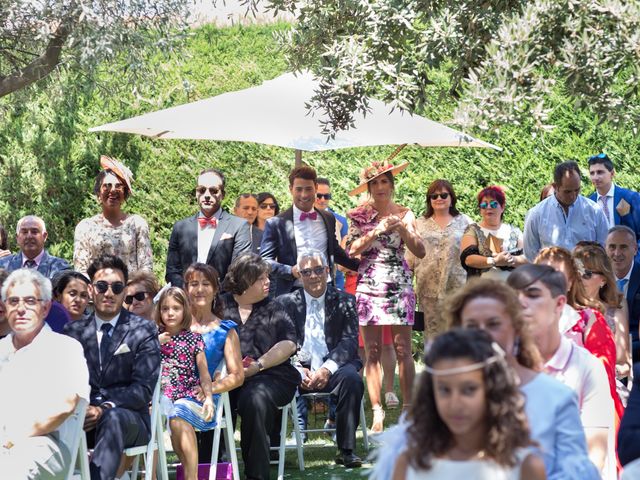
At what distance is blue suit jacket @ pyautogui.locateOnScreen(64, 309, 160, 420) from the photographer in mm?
6766

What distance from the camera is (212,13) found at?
15.4 m

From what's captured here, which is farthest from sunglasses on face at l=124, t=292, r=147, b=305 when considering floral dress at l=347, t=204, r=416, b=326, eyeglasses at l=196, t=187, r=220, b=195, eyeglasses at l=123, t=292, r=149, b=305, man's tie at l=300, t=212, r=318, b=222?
floral dress at l=347, t=204, r=416, b=326

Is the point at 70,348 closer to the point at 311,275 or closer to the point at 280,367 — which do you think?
the point at 280,367

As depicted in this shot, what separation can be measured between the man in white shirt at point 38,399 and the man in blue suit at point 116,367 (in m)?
0.42

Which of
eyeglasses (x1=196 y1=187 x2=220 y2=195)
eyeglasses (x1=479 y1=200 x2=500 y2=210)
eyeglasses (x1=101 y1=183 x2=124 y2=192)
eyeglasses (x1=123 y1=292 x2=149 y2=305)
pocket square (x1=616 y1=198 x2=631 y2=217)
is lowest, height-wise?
eyeglasses (x1=123 y1=292 x2=149 y2=305)

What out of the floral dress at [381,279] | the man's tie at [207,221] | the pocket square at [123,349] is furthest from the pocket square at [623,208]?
the pocket square at [123,349]

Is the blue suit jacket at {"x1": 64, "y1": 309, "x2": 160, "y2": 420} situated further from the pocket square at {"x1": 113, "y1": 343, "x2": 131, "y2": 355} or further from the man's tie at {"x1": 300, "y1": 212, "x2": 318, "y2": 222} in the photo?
the man's tie at {"x1": 300, "y1": 212, "x2": 318, "y2": 222}

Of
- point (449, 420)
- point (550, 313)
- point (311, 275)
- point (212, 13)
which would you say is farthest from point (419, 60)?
point (212, 13)

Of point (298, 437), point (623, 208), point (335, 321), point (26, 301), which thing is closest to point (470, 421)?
point (26, 301)

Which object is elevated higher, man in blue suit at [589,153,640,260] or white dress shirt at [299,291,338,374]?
man in blue suit at [589,153,640,260]

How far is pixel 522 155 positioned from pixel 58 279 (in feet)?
24.6

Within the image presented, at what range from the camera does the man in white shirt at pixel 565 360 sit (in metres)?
4.45

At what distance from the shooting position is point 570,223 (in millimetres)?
9617

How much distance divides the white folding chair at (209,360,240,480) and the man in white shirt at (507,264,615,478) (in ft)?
10.5
